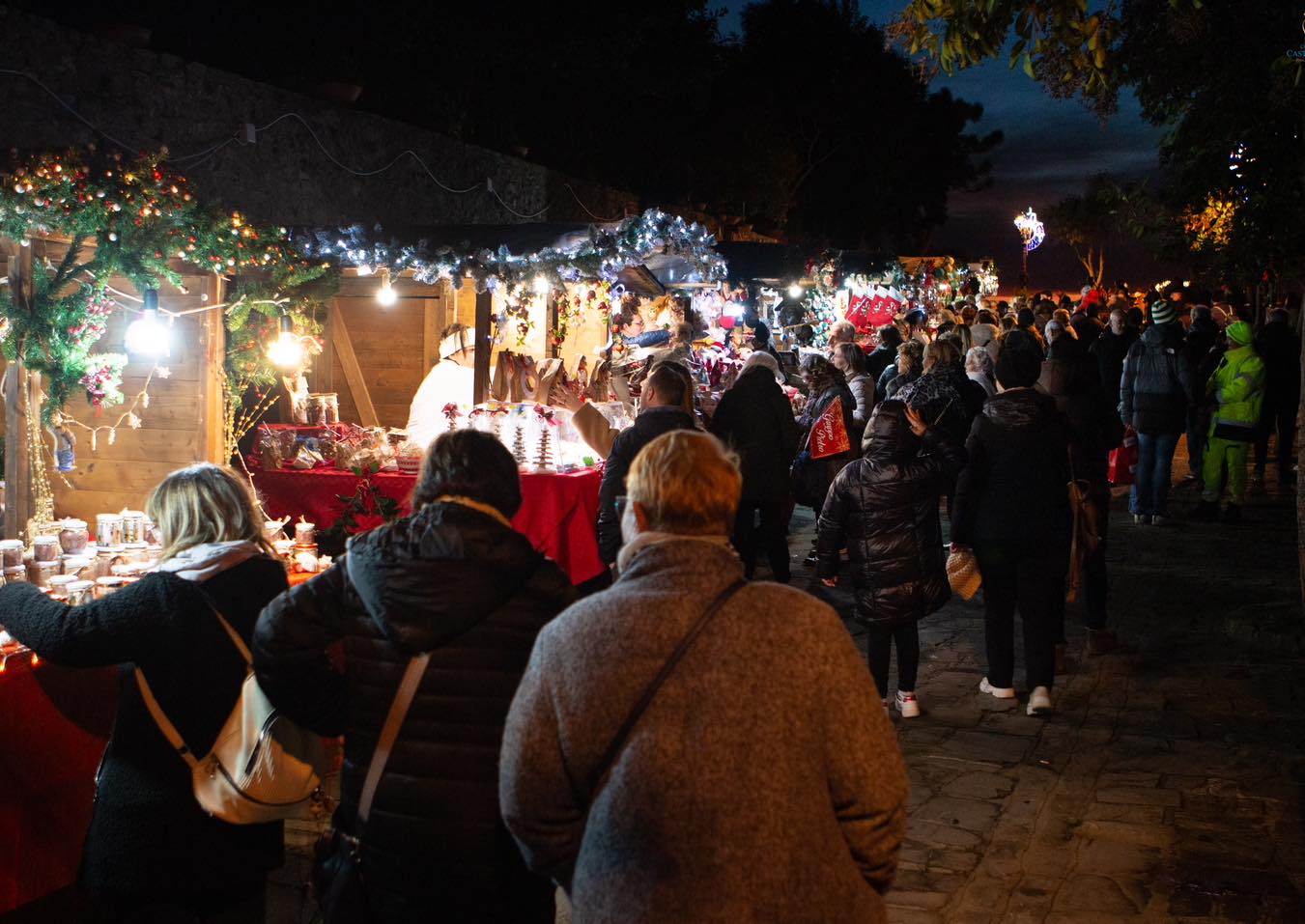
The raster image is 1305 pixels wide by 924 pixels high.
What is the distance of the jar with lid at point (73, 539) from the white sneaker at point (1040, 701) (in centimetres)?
485

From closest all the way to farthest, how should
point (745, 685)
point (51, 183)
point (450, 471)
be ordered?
point (745, 685) → point (450, 471) → point (51, 183)

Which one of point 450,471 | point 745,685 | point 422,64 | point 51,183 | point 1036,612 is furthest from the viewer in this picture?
point 422,64

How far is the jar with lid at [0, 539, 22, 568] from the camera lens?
488 centimetres

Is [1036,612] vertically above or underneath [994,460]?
underneath

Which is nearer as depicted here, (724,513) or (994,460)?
(724,513)

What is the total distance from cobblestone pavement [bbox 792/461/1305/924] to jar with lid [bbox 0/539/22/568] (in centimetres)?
375

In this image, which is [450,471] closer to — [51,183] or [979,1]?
[51,183]

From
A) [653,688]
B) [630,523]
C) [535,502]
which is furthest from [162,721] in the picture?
[535,502]

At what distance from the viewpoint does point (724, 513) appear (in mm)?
2414

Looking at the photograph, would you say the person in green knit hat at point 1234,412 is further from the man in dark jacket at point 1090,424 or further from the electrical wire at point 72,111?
the electrical wire at point 72,111

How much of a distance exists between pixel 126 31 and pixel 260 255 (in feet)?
11.8

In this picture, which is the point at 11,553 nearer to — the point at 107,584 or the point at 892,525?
the point at 107,584

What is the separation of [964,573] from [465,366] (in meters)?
4.90

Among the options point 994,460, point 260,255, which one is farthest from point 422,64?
point 994,460
